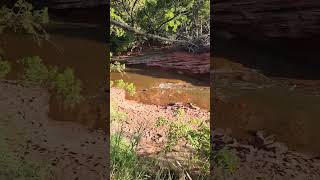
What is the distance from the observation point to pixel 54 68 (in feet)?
5.59

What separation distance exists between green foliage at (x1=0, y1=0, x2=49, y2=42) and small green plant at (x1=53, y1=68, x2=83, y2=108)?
→ 17 cm

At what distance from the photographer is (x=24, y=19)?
1.71m

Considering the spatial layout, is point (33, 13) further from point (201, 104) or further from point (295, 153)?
point (201, 104)

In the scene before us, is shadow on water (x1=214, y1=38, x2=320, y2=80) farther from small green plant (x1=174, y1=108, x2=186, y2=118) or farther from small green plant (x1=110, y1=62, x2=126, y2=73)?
small green plant (x1=174, y1=108, x2=186, y2=118)

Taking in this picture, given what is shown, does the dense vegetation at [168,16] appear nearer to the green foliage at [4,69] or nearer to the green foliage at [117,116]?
the green foliage at [117,116]

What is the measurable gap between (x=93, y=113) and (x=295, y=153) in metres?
0.76

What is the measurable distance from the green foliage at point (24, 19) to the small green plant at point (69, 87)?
167 millimetres

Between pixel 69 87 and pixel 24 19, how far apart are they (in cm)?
32

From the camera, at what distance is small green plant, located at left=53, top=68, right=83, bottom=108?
66.5 inches

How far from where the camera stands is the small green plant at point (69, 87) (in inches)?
66.5

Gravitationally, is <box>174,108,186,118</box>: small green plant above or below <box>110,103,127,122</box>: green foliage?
below

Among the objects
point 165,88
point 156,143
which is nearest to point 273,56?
point 156,143

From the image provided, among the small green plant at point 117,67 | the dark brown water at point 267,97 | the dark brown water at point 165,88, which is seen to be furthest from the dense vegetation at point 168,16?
the dark brown water at point 267,97

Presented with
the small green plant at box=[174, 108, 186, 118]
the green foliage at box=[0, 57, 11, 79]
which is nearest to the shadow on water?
the green foliage at box=[0, 57, 11, 79]
